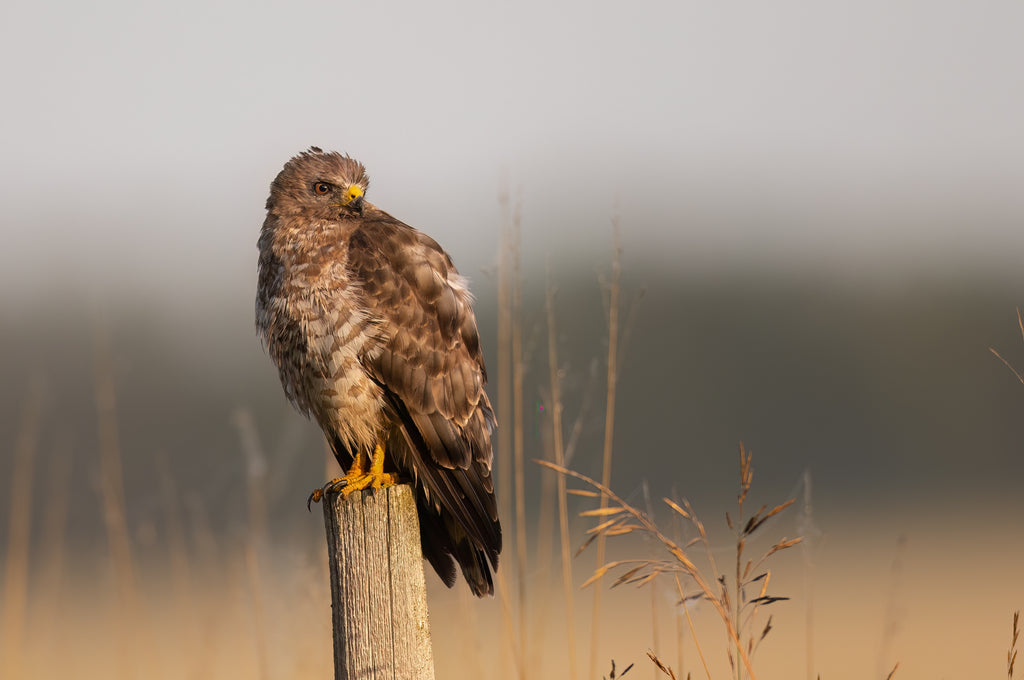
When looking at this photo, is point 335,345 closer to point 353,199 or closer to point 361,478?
point 361,478

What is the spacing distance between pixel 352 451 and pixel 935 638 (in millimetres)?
7776

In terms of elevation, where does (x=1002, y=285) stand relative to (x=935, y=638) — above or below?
above

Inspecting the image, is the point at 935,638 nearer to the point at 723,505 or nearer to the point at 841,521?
the point at 841,521

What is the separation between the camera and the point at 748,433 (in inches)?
837

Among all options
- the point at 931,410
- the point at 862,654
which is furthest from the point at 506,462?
the point at 931,410

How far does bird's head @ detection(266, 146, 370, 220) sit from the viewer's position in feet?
12.9

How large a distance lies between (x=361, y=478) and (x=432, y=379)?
1.34 ft

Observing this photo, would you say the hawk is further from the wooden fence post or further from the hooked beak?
the wooden fence post

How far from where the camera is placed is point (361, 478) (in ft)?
11.6

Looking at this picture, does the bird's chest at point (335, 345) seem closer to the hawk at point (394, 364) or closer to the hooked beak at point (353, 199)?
the hawk at point (394, 364)

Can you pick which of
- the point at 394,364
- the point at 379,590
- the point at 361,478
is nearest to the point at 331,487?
the point at 361,478

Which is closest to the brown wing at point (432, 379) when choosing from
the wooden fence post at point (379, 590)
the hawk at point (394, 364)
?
the hawk at point (394, 364)

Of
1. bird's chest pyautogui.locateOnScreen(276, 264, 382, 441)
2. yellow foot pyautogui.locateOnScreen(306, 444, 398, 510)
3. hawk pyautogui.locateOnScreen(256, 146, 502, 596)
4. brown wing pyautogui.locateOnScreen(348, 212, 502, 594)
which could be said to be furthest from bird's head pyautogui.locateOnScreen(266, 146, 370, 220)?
yellow foot pyautogui.locateOnScreen(306, 444, 398, 510)

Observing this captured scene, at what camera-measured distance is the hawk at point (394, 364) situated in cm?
348
